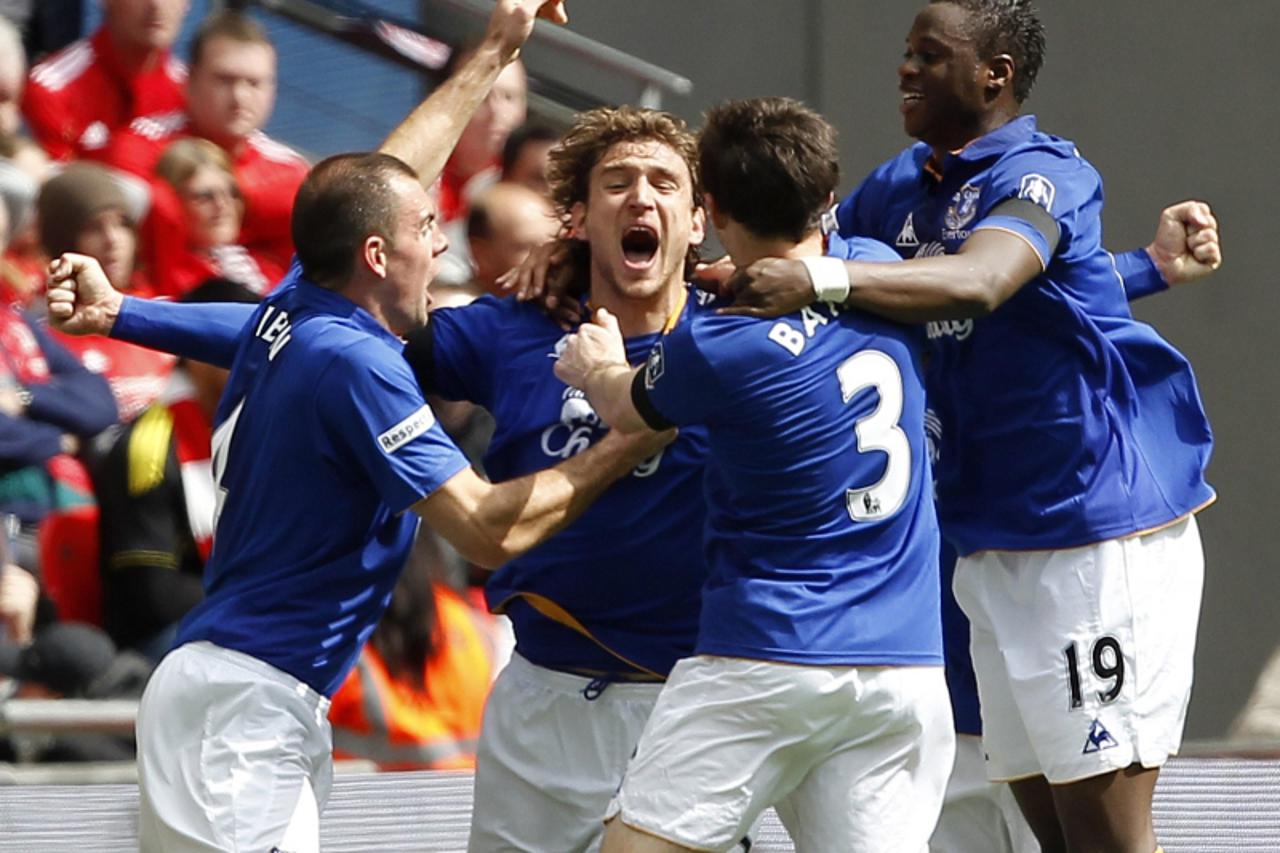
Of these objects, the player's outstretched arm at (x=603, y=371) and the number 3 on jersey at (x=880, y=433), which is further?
the player's outstretched arm at (x=603, y=371)

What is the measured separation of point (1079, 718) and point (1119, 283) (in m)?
0.94

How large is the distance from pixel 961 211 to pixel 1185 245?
2.57 feet

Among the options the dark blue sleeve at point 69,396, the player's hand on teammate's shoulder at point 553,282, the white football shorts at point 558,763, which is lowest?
the dark blue sleeve at point 69,396

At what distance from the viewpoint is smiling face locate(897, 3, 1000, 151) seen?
452cm

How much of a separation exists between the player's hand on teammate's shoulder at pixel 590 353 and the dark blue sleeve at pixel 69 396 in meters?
2.66

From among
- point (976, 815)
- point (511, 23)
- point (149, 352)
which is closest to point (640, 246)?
point (511, 23)

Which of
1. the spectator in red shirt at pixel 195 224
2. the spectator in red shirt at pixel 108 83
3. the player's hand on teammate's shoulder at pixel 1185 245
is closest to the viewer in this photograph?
the player's hand on teammate's shoulder at pixel 1185 245

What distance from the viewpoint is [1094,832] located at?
4.51 meters

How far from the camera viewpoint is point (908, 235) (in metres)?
4.70

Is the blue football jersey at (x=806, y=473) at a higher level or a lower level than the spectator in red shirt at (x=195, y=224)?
higher

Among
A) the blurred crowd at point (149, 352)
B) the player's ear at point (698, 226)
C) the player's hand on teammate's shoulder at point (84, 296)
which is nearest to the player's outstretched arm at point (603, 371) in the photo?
the player's ear at point (698, 226)

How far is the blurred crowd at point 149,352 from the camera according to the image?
6074mm

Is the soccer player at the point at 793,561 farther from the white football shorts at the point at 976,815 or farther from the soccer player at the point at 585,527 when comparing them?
the white football shorts at the point at 976,815

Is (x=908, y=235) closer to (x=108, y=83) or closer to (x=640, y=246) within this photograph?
(x=640, y=246)
